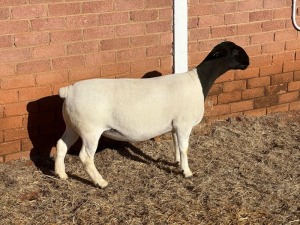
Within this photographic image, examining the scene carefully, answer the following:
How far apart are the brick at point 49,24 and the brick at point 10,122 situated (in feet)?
3.31

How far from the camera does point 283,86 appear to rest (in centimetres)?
785

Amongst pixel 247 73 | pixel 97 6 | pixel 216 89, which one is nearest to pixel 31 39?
pixel 97 6

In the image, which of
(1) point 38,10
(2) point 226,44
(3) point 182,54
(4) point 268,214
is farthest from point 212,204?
(1) point 38,10

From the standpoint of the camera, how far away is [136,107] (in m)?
5.41

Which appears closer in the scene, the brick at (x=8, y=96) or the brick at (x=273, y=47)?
the brick at (x=8, y=96)

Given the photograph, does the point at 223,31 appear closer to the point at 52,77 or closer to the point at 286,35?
the point at 286,35

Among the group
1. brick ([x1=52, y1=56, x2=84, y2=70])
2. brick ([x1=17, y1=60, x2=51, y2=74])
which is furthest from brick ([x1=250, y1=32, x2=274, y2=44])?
brick ([x1=17, y1=60, x2=51, y2=74])

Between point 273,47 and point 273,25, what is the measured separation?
30 centimetres

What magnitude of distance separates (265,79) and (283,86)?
1.24 ft

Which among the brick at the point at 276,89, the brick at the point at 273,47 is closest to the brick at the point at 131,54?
the brick at the point at 273,47

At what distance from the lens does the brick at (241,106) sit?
7.53 meters

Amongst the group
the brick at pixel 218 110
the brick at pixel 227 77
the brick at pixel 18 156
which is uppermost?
the brick at pixel 227 77

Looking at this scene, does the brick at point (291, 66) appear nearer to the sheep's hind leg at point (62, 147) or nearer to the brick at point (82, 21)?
the brick at point (82, 21)

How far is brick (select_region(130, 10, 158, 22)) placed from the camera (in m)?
6.36
